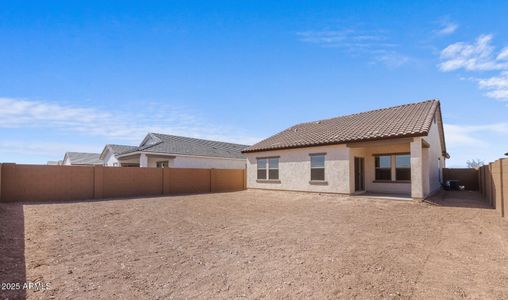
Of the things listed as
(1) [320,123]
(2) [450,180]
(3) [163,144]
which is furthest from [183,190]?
(2) [450,180]

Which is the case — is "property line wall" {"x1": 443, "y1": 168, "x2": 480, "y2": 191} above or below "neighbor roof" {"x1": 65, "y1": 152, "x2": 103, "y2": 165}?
below

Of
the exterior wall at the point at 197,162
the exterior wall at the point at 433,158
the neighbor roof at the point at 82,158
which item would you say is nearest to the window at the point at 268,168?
the exterior wall at the point at 197,162

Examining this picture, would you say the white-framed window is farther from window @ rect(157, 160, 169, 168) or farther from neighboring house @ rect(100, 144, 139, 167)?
neighboring house @ rect(100, 144, 139, 167)

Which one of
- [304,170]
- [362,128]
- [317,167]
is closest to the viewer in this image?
[362,128]

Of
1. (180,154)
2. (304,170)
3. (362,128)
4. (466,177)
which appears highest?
(362,128)

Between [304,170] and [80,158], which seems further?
[80,158]

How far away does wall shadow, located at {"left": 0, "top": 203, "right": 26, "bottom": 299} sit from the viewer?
415cm

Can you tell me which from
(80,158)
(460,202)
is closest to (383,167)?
(460,202)

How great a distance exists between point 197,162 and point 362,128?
15.7m

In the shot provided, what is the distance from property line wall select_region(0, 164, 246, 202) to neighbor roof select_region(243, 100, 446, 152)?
4.96 metres

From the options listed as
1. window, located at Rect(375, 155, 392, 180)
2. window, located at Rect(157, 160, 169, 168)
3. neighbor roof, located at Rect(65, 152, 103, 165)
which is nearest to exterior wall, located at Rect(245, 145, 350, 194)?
window, located at Rect(375, 155, 392, 180)

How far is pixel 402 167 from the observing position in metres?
16.7

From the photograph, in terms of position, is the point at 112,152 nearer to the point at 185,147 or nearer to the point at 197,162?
the point at 185,147

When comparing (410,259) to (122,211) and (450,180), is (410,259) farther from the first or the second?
(450,180)
